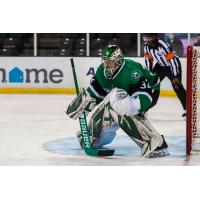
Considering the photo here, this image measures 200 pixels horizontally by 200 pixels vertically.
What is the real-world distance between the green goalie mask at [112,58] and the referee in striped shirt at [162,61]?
2742 mm

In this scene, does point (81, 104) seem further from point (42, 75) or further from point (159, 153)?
point (42, 75)

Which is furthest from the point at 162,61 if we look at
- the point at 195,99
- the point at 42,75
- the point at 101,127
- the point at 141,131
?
the point at 42,75

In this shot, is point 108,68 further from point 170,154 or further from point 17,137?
point 17,137

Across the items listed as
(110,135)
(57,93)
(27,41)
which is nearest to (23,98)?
(57,93)

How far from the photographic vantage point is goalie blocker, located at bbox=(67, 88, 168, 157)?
4965mm

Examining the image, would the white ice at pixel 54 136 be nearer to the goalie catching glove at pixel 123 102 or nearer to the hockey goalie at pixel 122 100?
the hockey goalie at pixel 122 100

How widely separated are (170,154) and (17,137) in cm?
164

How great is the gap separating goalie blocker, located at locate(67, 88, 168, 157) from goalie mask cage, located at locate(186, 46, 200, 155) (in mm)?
277

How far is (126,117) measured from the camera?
5.07 meters

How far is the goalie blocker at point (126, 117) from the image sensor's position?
16.3 feet

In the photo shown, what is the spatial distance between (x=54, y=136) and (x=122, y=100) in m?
1.53

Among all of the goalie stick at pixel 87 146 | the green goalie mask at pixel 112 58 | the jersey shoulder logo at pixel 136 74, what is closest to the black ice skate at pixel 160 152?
the goalie stick at pixel 87 146
